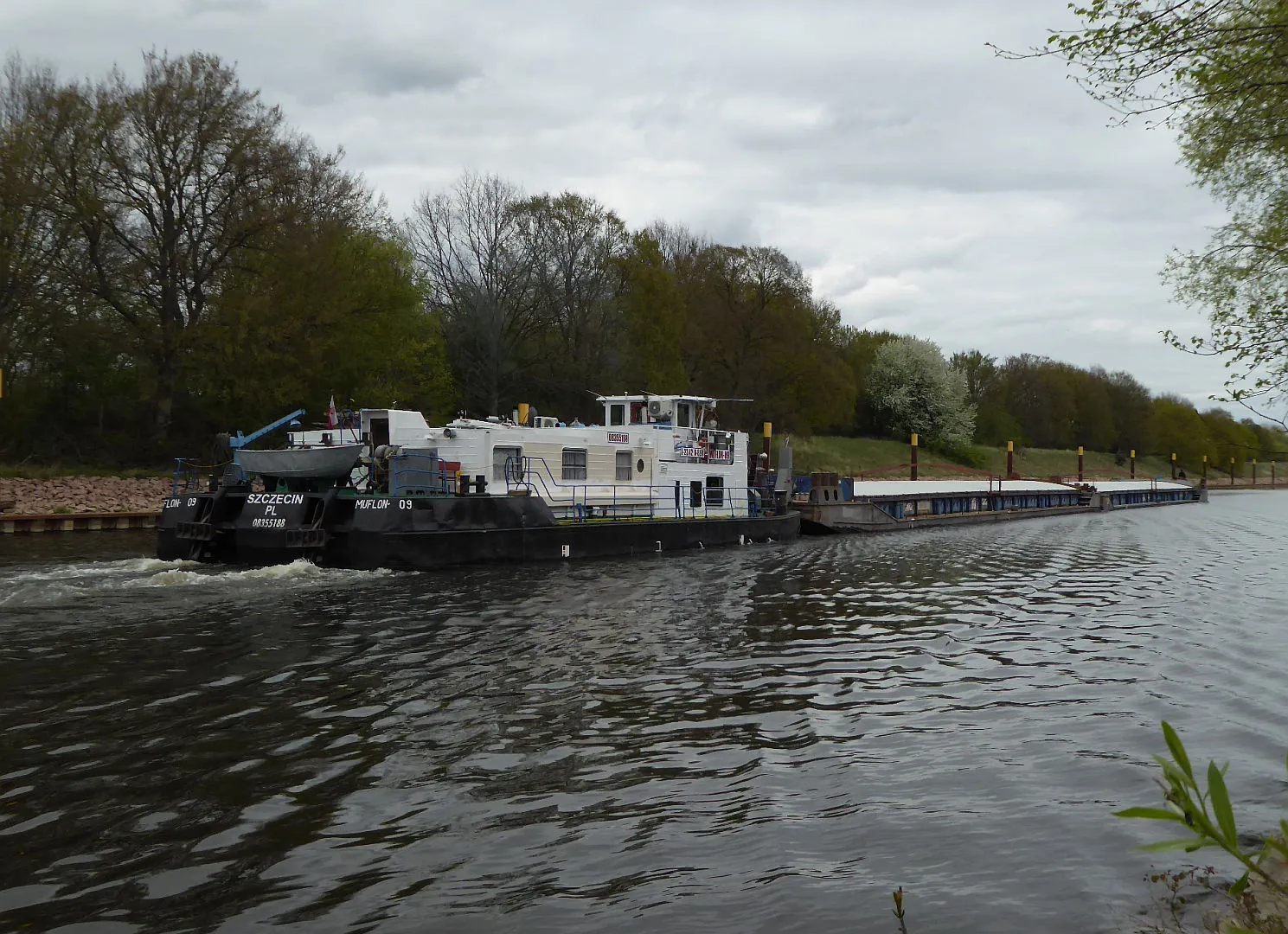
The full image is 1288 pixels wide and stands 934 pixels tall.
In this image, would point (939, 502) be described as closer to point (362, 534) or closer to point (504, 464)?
point (504, 464)

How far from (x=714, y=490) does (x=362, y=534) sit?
12.4 metres

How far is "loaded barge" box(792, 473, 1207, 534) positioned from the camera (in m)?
36.9

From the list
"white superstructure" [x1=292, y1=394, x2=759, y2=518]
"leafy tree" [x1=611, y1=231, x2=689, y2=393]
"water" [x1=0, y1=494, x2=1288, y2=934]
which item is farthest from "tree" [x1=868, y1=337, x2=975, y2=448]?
"water" [x1=0, y1=494, x2=1288, y2=934]

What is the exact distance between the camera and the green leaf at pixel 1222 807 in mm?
1993

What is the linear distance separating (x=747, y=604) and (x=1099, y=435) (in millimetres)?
92811

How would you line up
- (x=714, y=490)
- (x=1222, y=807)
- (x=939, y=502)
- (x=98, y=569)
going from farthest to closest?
(x=939, y=502) → (x=714, y=490) → (x=98, y=569) → (x=1222, y=807)

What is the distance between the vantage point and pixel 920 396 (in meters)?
73.9

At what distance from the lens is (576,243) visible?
51156mm

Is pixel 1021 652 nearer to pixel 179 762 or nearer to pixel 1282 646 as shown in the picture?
pixel 1282 646

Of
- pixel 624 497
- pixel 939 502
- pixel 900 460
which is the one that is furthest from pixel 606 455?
pixel 900 460

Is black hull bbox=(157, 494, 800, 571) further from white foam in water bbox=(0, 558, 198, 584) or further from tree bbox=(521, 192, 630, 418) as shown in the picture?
tree bbox=(521, 192, 630, 418)

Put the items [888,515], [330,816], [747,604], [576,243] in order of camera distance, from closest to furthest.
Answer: [330,816]
[747,604]
[888,515]
[576,243]

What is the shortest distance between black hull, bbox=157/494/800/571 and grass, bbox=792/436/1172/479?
35901 millimetres

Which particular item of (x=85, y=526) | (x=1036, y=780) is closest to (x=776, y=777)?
(x=1036, y=780)
